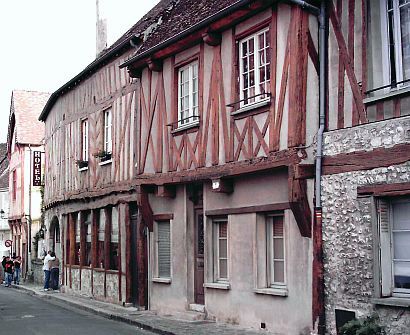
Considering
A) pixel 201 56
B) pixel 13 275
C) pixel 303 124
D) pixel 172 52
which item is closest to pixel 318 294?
pixel 303 124

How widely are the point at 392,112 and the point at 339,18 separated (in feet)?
5.82

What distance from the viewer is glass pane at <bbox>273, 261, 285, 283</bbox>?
12234mm

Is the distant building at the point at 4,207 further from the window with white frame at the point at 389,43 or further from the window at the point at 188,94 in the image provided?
the window with white frame at the point at 389,43

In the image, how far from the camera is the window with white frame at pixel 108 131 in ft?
65.1

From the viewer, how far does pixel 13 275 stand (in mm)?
33344

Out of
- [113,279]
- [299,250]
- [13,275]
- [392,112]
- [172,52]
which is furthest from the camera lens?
[13,275]

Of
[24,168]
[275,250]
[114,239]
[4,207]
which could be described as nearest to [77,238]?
[114,239]

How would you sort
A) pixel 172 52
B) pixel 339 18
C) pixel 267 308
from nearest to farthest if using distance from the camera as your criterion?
pixel 339 18, pixel 267 308, pixel 172 52

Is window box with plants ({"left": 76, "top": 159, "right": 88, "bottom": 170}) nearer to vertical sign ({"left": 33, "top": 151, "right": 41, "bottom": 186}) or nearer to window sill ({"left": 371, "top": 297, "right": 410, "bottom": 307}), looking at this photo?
vertical sign ({"left": 33, "top": 151, "right": 41, "bottom": 186})

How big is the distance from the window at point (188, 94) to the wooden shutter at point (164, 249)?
8.45 ft

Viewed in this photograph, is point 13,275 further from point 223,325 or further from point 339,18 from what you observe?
point 339,18

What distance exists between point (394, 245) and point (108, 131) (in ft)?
38.8

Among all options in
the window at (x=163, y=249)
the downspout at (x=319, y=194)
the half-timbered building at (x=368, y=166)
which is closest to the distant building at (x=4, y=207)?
the window at (x=163, y=249)

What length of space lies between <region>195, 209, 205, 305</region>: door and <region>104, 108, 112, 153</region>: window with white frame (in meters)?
5.55
